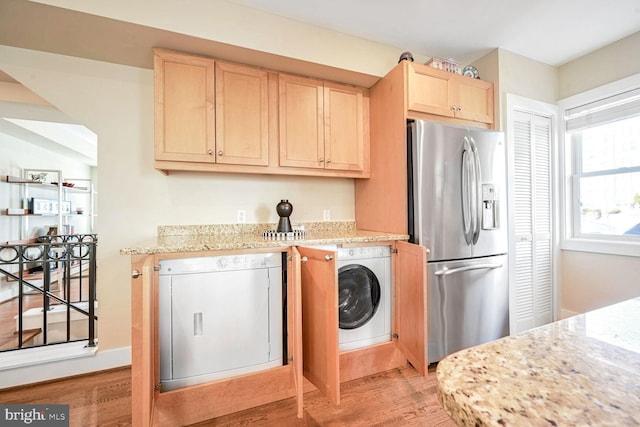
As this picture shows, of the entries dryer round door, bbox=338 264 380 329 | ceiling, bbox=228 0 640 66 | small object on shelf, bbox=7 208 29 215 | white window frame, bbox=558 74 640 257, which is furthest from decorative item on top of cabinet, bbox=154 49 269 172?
small object on shelf, bbox=7 208 29 215

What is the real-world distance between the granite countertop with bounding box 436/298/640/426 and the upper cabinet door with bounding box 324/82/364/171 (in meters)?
2.05

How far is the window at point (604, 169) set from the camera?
97.2 inches

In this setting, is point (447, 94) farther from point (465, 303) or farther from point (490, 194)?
point (465, 303)

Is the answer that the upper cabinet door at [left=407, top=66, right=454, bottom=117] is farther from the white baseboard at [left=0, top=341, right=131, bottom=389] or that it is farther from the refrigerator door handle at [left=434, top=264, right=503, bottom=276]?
the white baseboard at [left=0, top=341, right=131, bottom=389]

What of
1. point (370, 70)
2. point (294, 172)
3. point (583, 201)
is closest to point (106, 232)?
point (294, 172)

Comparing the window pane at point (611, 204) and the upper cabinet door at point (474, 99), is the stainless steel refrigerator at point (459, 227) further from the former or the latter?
the window pane at point (611, 204)

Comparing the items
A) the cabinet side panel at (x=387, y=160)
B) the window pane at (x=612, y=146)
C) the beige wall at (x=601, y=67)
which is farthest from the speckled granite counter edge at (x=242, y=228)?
the beige wall at (x=601, y=67)

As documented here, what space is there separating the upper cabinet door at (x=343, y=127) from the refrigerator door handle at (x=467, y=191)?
0.85m

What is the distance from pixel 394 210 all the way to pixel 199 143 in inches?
63.3

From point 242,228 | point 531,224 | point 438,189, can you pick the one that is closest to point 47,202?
point 242,228

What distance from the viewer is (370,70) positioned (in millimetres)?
2400

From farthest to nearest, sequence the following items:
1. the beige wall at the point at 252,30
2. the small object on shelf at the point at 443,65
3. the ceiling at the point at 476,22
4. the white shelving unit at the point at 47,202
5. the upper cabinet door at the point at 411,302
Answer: the white shelving unit at the point at 47,202, the small object on shelf at the point at 443,65, the ceiling at the point at 476,22, the upper cabinet door at the point at 411,302, the beige wall at the point at 252,30

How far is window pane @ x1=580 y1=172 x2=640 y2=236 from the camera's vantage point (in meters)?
2.47

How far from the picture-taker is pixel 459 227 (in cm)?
221
